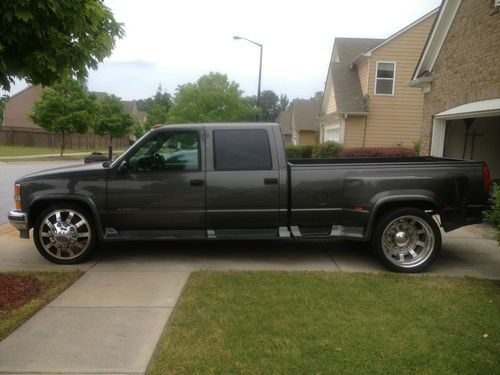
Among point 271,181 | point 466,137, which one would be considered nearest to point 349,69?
point 466,137

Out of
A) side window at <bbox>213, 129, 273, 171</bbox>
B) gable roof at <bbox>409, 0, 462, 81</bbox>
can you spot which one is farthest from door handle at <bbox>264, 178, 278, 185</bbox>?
gable roof at <bbox>409, 0, 462, 81</bbox>

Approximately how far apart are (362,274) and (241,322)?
2.14 meters

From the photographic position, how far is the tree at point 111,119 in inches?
1604

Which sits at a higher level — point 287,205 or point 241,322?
point 287,205

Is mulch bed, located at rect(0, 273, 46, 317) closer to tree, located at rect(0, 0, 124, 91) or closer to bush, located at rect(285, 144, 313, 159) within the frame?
tree, located at rect(0, 0, 124, 91)

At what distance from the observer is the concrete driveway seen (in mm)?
3822

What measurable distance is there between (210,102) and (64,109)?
1141 centimetres

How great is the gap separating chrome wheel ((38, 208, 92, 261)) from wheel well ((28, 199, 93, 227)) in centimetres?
11

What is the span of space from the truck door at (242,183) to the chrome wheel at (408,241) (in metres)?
1.51

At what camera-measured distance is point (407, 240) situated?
20.4 ft

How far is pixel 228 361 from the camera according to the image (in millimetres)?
3691

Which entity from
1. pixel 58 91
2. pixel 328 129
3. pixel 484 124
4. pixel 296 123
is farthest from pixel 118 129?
pixel 484 124

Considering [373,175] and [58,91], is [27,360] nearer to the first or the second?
[373,175]

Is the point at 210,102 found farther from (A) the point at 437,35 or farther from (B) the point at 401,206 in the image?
(B) the point at 401,206
